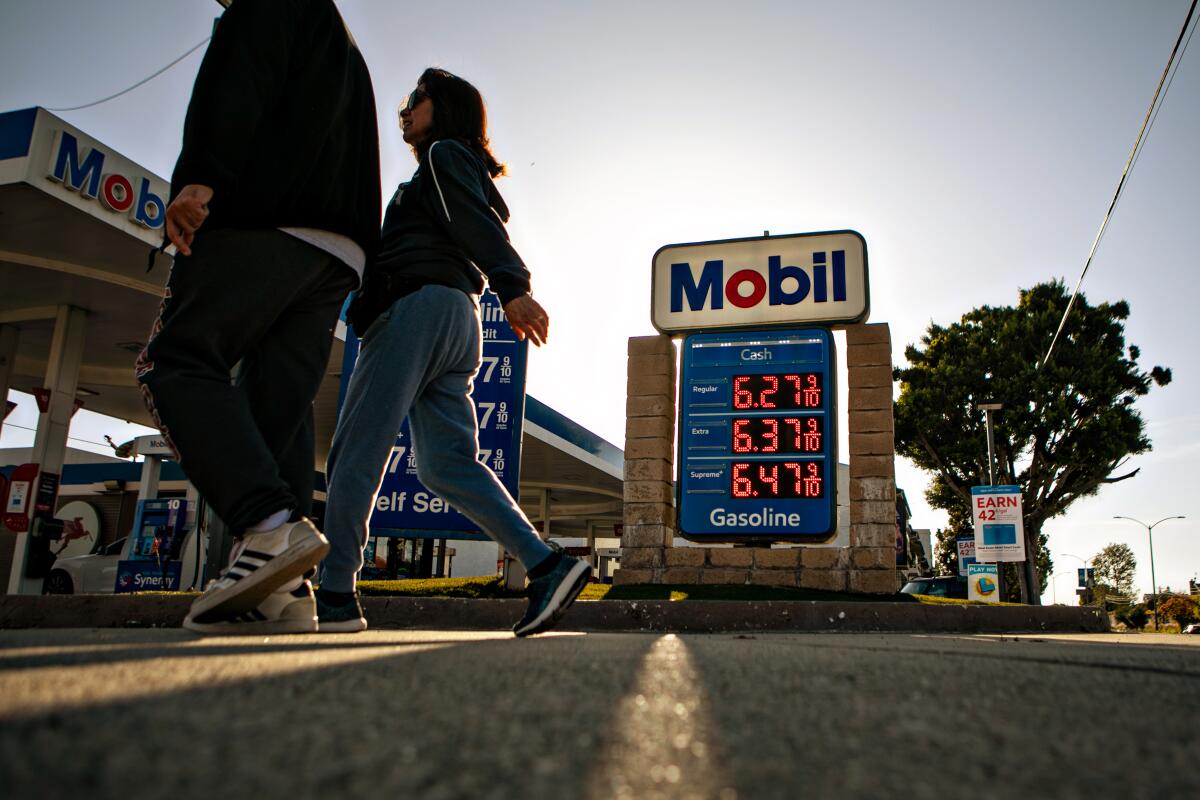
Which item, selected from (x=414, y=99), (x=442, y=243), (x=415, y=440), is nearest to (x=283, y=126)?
(x=442, y=243)

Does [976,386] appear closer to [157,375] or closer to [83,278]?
[83,278]

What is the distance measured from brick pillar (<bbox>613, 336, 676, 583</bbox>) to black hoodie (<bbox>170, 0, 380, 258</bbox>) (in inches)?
281

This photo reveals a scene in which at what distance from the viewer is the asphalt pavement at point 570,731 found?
0.56 meters

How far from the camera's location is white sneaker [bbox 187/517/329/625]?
210 cm

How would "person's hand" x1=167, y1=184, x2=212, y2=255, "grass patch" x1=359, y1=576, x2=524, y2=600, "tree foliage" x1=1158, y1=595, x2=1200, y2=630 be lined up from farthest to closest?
"tree foliage" x1=1158, y1=595, x2=1200, y2=630, "grass patch" x1=359, y1=576, x2=524, y2=600, "person's hand" x1=167, y1=184, x2=212, y2=255

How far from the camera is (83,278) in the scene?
35.0ft

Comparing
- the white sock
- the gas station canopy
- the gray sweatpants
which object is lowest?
the white sock

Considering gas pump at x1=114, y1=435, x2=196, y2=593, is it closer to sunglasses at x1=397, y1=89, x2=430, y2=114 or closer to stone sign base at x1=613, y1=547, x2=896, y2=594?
stone sign base at x1=613, y1=547, x2=896, y2=594

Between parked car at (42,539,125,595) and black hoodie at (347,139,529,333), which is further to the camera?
parked car at (42,539,125,595)

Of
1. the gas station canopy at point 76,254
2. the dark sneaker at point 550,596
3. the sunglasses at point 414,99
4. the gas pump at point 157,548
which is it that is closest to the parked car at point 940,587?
the gas station canopy at point 76,254

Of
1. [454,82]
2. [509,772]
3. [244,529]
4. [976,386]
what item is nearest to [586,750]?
[509,772]

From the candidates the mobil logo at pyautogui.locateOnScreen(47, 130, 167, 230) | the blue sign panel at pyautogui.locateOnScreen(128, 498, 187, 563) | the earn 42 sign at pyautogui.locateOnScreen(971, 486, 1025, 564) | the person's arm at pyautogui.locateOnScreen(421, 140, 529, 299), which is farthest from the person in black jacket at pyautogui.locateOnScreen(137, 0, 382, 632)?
the earn 42 sign at pyautogui.locateOnScreen(971, 486, 1025, 564)

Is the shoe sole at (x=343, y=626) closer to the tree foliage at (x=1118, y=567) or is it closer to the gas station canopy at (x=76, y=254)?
the gas station canopy at (x=76, y=254)

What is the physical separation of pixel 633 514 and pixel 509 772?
9.10m
